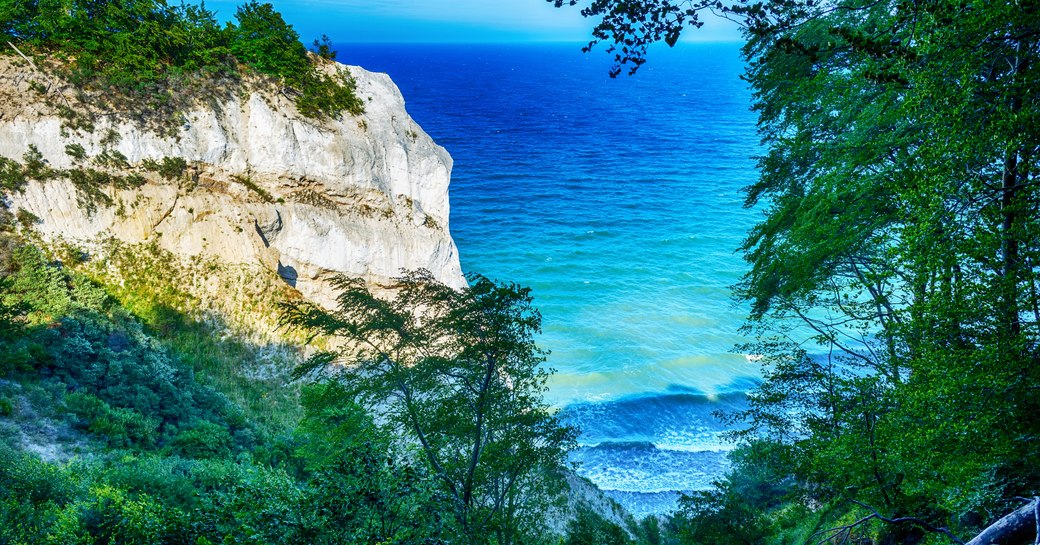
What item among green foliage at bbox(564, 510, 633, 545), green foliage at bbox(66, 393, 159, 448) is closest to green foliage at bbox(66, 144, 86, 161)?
green foliage at bbox(66, 393, 159, 448)

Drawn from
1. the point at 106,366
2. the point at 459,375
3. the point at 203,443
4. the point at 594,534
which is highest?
the point at 106,366

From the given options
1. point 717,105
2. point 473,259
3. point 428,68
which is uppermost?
point 428,68

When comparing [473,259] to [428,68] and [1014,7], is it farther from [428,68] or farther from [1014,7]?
[428,68]

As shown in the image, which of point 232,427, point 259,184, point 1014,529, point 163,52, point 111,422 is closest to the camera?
point 1014,529

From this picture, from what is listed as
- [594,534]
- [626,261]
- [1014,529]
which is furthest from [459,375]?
[626,261]

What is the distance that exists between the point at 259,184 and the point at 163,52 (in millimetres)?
6764

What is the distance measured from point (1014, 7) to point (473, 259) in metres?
38.2

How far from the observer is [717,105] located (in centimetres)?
11806

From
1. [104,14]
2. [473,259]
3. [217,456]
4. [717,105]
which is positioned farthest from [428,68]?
[217,456]

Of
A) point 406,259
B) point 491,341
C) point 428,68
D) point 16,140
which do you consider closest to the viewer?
point 491,341

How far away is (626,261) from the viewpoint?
1704 inches

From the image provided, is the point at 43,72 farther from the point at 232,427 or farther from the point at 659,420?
the point at 659,420

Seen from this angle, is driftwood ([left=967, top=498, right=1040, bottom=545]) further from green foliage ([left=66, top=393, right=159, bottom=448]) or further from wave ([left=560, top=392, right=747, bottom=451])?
wave ([left=560, top=392, right=747, bottom=451])

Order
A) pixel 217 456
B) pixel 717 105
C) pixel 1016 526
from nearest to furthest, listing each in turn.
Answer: pixel 1016 526, pixel 217 456, pixel 717 105
